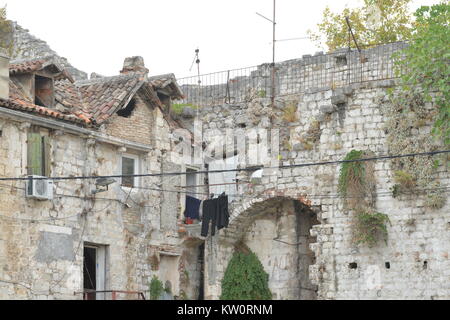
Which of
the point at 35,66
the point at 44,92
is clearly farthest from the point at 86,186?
the point at 35,66

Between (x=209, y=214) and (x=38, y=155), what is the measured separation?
225 inches

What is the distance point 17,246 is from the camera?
1108 inches

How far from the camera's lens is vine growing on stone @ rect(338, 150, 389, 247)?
3105cm

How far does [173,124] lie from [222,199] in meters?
2.68

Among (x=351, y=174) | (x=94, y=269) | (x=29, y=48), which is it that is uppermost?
(x=29, y=48)

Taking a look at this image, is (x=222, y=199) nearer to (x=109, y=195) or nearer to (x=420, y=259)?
(x=109, y=195)

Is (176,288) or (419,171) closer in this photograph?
(419,171)

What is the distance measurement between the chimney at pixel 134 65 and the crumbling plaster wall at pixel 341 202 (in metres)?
2.59

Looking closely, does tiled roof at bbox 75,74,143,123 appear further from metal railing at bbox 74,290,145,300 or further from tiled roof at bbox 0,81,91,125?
metal railing at bbox 74,290,145,300

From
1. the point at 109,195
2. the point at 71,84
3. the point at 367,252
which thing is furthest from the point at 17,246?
the point at 367,252

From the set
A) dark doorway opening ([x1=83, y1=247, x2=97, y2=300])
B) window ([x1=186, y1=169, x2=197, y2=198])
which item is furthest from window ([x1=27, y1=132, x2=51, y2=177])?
window ([x1=186, y1=169, x2=197, y2=198])

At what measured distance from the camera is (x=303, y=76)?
1378 inches

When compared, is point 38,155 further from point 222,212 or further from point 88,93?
point 222,212

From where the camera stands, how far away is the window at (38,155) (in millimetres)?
28844
